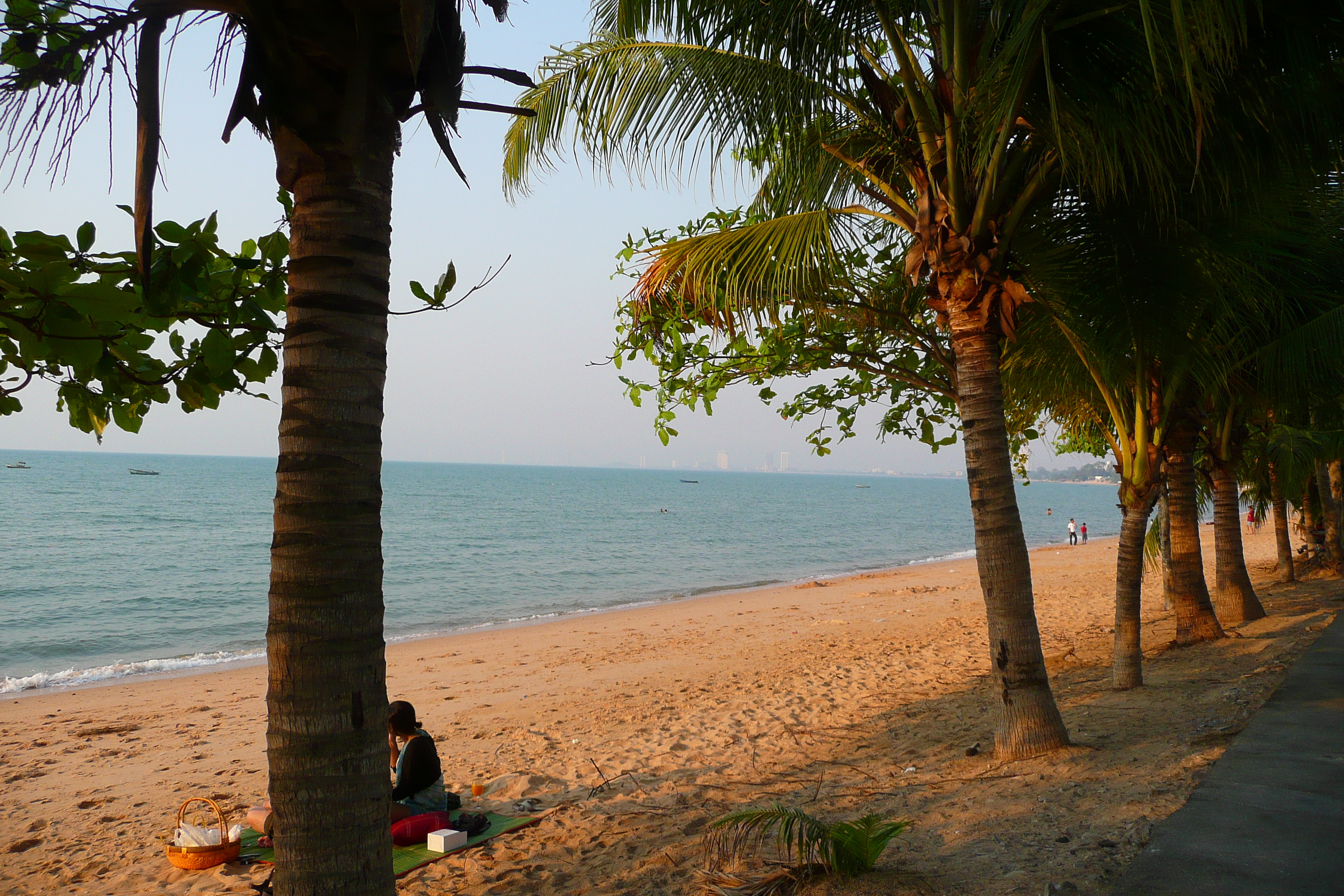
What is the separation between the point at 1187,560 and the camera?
8.66 m

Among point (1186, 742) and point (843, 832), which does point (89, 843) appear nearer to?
point (843, 832)

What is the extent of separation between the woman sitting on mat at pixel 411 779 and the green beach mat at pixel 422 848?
0.18 feet

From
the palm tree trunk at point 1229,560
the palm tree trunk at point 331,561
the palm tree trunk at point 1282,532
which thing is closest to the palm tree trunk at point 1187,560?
the palm tree trunk at point 1229,560

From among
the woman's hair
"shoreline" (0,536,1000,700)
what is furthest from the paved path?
"shoreline" (0,536,1000,700)

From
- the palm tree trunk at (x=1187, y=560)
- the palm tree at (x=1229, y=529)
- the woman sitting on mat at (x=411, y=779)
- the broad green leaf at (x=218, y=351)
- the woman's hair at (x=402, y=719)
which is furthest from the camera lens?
the palm tree at (x=1229, y=529)

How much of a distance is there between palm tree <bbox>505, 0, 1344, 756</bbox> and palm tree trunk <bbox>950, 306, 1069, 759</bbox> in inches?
0.4

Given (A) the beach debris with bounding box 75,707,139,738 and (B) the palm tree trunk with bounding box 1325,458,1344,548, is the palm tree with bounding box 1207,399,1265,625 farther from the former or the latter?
→ (A) the beach debris with bounding box 75,707,139,738

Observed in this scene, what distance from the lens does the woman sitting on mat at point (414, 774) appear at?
5.11 metres

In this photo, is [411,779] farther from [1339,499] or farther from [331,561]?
[1339,499]

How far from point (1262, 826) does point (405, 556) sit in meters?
35.8

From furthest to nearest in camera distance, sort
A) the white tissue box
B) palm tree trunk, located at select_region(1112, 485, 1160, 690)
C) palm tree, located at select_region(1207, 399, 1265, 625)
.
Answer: palm tree, located at select_region(1207, 399, 1265, 625), palm tree trunk, located at select_region(1112, 485, 1160, 690), the white tissue box

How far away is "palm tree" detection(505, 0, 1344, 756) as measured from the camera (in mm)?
4105

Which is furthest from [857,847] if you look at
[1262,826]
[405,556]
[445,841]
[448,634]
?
[405,556]

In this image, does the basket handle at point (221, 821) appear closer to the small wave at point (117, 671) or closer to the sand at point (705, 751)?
the sand at point (705, 751)
